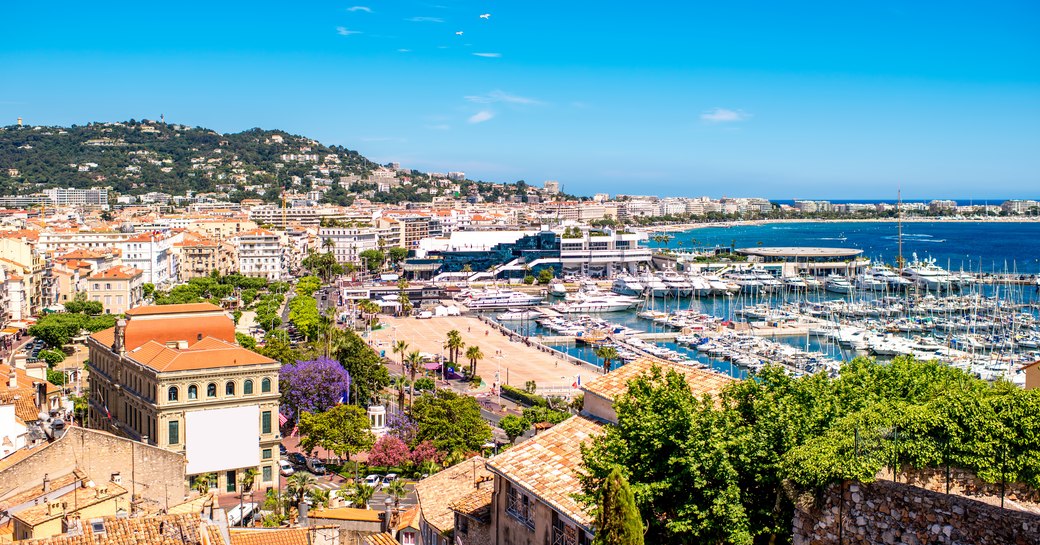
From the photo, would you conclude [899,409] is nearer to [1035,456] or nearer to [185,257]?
[1035,456]

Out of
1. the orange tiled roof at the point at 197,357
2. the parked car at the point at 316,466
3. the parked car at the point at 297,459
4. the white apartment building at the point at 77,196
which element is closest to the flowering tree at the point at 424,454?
the parked car at the point at 316,466

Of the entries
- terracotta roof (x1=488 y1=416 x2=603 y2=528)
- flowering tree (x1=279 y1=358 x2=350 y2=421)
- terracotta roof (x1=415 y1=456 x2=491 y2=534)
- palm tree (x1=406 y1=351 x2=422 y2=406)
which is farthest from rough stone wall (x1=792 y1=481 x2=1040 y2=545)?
palm tree (x1=406 y1=351 x2=422 y2=406)

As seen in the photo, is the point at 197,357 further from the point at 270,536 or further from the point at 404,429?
the point at 270,536

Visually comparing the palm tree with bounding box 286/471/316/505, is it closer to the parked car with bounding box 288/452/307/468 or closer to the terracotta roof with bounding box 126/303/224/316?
the parked car with bounding box 288/452/307/468

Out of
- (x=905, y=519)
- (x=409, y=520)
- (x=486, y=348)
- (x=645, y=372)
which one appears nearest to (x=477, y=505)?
(x=409, y=520)

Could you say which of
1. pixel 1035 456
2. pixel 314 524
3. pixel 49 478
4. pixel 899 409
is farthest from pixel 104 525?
pixel 1035 456
